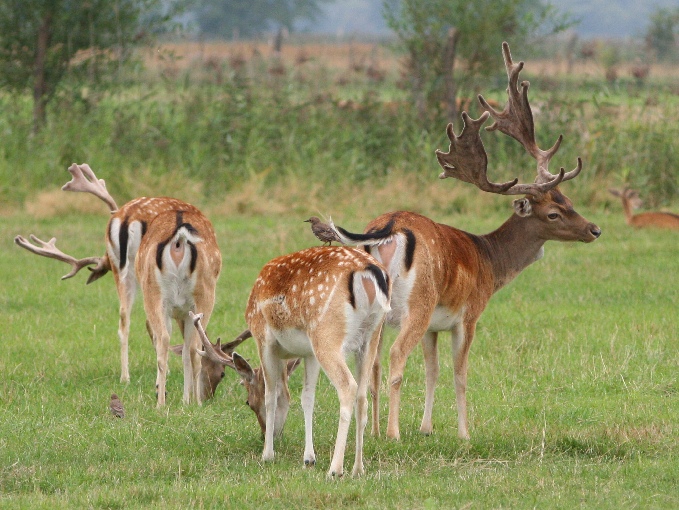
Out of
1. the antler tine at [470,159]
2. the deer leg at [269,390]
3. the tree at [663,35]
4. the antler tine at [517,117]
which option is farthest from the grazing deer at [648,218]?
the deer leg at [269,390]

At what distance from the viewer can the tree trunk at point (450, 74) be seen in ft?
57.2

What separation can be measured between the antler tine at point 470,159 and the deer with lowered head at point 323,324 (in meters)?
1.61

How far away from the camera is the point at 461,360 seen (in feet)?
22.3

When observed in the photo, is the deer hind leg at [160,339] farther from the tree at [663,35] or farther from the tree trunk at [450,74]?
the tree at [663,35]

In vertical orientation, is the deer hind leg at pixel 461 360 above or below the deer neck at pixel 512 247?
below

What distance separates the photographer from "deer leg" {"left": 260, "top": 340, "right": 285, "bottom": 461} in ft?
19.9

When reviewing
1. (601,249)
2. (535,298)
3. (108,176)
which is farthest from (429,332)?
(108,176)

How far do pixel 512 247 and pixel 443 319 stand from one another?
0.93m

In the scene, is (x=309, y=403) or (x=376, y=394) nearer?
(x=309, y=403)

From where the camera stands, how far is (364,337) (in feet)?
19.0

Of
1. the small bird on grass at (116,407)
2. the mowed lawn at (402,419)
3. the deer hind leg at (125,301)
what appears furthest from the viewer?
the deer hind leg at (125,301)

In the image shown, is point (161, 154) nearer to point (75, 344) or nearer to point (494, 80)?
point (494, 80)

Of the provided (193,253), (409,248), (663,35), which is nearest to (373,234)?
(409,248)

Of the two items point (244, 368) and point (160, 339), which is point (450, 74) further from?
point (244, 368)
